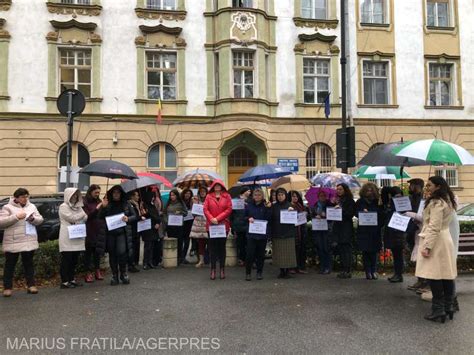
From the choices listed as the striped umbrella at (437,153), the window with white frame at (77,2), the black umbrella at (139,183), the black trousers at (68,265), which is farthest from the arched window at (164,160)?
the striped umbrella at (437,153)

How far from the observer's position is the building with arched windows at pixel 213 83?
725 inches

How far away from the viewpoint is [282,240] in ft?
27.4

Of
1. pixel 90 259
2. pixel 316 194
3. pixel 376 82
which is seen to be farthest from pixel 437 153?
pixel 376 82

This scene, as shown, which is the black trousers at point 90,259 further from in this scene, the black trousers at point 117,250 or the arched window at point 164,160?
the arched window at point 164,160

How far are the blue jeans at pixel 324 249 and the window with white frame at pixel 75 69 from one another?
1365 cm

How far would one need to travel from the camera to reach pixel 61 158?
18750 millimetres

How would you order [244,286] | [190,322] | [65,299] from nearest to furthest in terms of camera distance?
[190,322], [65,299], [244,286]

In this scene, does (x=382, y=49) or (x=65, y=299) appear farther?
(x=382, y=49)

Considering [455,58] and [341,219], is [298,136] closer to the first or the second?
[455,58]

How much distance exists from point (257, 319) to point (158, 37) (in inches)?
633

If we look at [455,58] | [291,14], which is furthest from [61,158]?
[455,58]

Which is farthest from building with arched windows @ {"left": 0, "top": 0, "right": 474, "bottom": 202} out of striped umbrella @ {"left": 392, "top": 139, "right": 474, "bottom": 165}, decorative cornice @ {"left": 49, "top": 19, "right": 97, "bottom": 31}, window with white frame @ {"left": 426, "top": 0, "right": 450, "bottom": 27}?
striped umbrella @ {"left": 392, "top": 139, "right": 474, "bottom": 165}

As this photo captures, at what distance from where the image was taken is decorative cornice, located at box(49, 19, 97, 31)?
18.5m

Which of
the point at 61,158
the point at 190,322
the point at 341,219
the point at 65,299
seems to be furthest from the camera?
the point at 61,158
